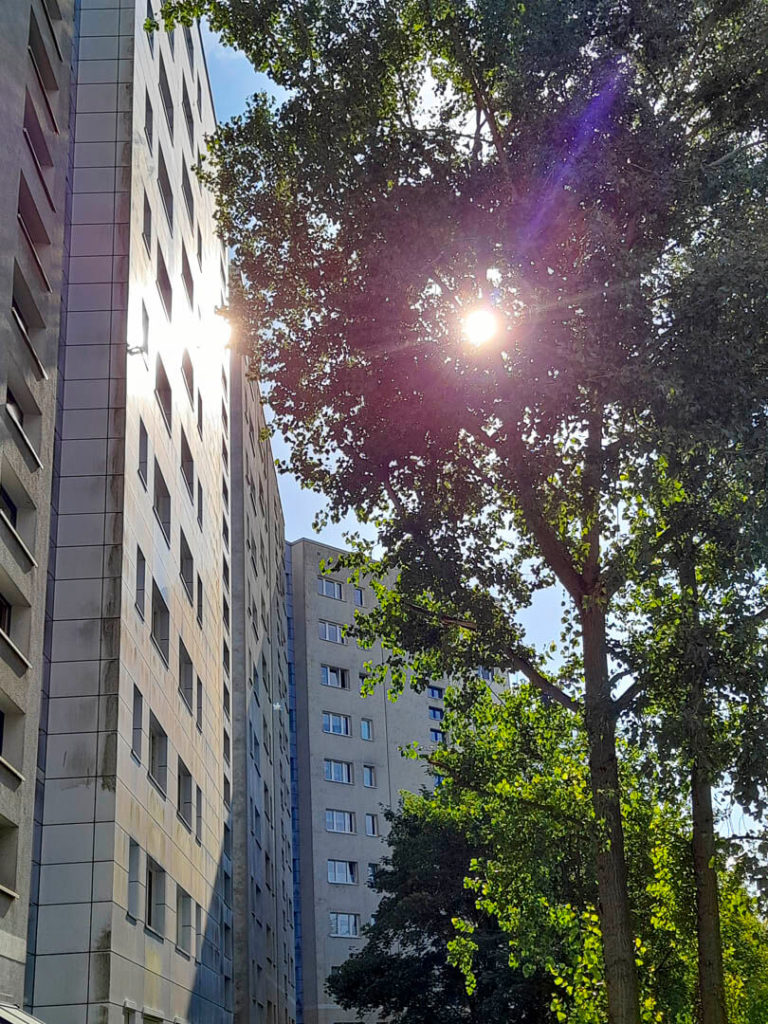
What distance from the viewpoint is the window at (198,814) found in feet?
88.6

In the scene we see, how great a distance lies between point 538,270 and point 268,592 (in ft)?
127

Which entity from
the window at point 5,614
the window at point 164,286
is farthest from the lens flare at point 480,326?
the window at point 164,286

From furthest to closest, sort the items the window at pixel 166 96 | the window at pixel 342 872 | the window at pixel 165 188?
1. the window at pixel 342 872
2. the window at pixel 166 96
3. the window at pixel 165 188

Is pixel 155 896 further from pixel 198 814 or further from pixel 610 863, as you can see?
pixel 610 863

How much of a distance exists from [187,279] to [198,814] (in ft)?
49.1

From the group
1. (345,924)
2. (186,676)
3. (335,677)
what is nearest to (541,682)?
(186,676)

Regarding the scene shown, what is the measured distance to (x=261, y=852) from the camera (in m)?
41.7

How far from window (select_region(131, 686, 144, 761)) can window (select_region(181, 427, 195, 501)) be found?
A: 9.65 meters

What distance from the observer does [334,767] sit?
216 feet

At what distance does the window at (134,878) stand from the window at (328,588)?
169 feet

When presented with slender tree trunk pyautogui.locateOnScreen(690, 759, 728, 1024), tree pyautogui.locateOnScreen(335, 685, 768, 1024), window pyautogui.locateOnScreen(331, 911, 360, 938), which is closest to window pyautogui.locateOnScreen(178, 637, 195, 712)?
tree pyautogui.locateOnScreen(335, 685, 768, 1024)

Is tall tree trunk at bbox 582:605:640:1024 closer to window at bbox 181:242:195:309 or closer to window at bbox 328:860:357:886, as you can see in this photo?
window at bbox 181:242:195:309

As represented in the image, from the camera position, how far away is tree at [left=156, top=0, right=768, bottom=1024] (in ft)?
50.0

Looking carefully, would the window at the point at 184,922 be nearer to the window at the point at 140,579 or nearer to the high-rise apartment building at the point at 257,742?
the window at the point at 140,579
